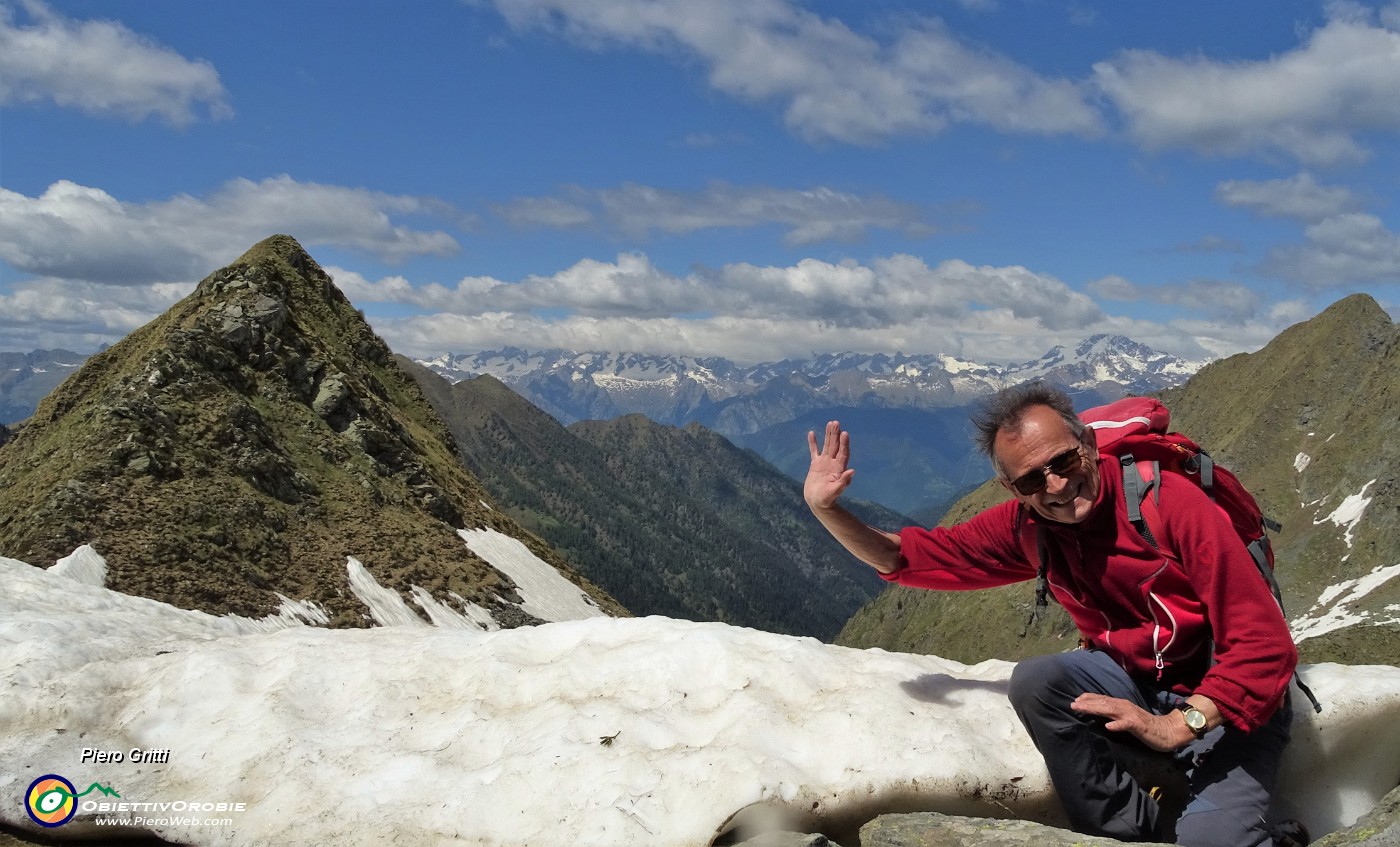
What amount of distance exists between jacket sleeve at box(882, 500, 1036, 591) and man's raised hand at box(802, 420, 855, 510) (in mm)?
914

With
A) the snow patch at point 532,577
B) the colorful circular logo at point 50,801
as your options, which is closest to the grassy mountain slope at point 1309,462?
the snow patch at point 532,577

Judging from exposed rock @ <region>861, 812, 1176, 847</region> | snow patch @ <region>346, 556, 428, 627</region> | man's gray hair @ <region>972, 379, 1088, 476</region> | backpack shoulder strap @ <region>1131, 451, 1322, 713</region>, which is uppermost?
man's gray hair @ <region>972, 379, 1088, 476</region>

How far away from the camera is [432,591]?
37781 millimetres

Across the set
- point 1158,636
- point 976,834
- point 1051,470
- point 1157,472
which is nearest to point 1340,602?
point 1158,636

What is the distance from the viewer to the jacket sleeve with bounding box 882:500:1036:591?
767 cm

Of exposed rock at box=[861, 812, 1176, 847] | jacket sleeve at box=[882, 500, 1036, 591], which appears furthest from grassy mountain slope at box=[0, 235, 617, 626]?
exposed rock at box=[861, 812, 1176, 847]

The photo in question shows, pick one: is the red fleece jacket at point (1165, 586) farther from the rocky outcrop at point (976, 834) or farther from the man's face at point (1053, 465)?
the rocky outcrop at point (976, 834)

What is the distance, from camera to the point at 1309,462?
13725 centimetres

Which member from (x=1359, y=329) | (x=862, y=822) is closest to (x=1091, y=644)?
(x=862, y=822)

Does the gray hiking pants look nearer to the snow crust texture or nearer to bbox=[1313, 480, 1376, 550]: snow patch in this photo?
the snow crust texture

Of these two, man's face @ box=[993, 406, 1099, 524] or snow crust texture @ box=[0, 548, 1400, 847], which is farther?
snow crust texture @ box=[0, 548, 1400, 847]

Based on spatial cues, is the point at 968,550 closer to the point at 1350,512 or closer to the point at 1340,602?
the point at 1340,602

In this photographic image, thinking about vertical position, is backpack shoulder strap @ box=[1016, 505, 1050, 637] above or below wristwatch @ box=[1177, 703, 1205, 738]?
above

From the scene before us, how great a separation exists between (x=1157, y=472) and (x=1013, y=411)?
111 cm
